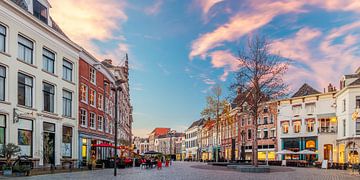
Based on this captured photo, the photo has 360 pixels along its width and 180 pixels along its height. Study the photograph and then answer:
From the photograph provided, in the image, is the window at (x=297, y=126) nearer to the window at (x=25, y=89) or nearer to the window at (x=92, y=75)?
the window at (x=92, y=75)

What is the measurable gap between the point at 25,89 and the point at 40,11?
8.27 metres

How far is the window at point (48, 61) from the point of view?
126ft

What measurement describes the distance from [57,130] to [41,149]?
3.96 meters

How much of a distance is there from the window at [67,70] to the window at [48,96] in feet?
12.1

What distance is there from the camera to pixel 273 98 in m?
43.2

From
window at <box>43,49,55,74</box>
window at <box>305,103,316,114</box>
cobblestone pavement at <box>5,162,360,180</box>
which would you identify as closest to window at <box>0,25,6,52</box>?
window at <box>43,49,55,74</box>

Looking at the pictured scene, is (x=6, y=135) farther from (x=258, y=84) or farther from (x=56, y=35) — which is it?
(x=258, y=84)

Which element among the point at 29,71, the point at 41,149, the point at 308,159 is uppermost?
the point at 29,71

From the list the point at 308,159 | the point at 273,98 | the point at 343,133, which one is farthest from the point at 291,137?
the point at 273,98

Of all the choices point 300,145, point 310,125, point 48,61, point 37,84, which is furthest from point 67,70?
point 300,145

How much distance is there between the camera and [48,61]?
39.2 m

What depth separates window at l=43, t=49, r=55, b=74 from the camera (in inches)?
1510

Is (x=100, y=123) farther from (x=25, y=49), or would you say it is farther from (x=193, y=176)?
(x=193, y=176)

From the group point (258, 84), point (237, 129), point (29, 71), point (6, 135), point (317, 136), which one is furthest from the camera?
point (237, 129)
